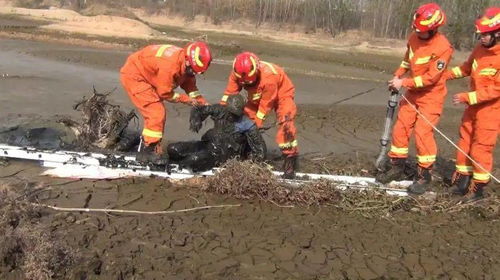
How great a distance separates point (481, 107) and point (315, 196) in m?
2.24

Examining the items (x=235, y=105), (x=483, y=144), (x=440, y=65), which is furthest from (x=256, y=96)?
(x=483, y=144)

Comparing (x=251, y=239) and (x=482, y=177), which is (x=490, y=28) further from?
(x=251, y=239)

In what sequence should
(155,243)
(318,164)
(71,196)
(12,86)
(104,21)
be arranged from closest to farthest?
(155,243)
(71,196)
(318,164)
(12,86)
(104,21)

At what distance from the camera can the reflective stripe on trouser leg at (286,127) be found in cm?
653

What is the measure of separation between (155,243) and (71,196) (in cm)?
158

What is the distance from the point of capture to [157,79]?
652 cm

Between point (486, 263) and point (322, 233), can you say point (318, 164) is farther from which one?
point (486, 263)

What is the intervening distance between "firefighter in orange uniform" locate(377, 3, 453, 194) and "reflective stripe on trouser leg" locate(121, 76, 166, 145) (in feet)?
9.56

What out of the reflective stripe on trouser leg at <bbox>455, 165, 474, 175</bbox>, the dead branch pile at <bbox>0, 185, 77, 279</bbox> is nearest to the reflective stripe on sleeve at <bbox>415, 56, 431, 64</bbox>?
the reflective stripe on trouser leg at <bbox>455, 165, 474, 175</bbox>

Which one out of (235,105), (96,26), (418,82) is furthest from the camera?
(96,26)

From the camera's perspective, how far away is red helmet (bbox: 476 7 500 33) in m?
5.56

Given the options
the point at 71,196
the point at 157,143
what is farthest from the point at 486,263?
the point at 71,196

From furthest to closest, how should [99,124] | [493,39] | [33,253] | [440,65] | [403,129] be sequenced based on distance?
[99,124] → [403,129] → [440,65] → [493,39] → [33,253]

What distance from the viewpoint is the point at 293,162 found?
675cm
